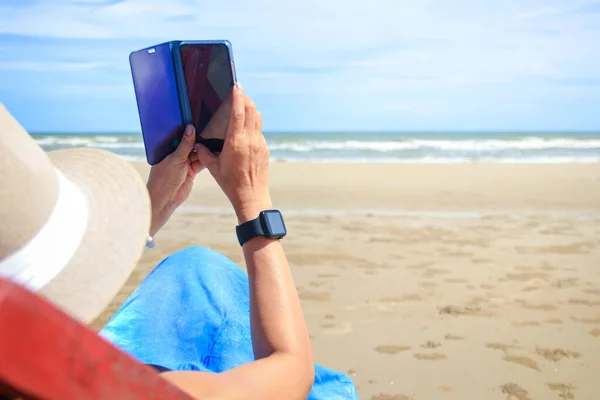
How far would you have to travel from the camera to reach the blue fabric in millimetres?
2062

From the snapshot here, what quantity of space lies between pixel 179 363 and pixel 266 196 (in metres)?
0.67

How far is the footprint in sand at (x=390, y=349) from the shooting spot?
3912 mm

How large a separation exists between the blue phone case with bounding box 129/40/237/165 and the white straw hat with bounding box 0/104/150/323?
593mm

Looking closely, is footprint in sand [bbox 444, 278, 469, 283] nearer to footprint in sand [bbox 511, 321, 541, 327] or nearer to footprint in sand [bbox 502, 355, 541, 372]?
footprint in sand [bbox 511, 321, 541, 327]

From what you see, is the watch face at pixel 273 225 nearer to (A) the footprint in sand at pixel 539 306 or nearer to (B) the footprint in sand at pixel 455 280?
(A) the footprint in sand at pixel 539 306

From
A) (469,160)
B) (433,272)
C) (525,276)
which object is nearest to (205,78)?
(433,272)

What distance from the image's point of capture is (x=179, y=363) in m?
2.02

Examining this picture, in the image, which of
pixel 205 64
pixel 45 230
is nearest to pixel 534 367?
pixel 205 64

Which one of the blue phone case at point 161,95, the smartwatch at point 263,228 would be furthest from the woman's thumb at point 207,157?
the smartwatch at point 263,228

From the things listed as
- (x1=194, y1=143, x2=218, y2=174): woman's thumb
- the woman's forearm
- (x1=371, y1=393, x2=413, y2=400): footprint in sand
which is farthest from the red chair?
(x1=371, y1=393, x2=413, y2=400): footprint in sand

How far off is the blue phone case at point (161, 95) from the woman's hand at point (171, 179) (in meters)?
0.04

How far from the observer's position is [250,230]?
1645 millimetres

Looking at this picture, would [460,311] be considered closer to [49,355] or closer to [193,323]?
[193,323]

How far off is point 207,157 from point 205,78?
26 cm
